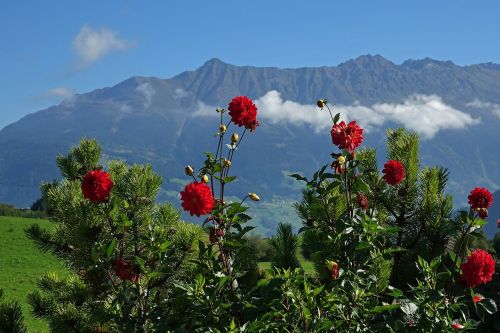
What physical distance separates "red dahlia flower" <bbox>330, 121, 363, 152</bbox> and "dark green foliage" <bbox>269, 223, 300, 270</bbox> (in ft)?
5.28

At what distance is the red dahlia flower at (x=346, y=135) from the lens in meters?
4.84

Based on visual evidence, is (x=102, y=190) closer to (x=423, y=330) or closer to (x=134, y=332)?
(x=134, y=332)

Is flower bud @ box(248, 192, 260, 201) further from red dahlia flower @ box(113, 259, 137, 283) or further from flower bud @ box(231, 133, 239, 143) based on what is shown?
red dahlia flower @ box(113, 259, 137, 283)

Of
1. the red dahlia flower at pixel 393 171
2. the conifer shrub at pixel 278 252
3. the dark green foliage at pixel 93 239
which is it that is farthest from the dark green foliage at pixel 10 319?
the red dahlia flower at pixel 393 171

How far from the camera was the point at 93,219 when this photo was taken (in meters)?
6.70

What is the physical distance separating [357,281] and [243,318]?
3.19ft

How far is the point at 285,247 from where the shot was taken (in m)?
6.29

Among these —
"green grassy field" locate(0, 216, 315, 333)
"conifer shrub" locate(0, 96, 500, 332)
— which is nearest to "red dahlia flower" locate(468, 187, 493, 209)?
"conifer shrub" locate(0, 96, 500, 332)

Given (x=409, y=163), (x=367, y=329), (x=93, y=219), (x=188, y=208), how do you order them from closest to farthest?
(x=188, y=208) → (x=367, y=329) → (x=93, y=219) → (x=409, y=163)

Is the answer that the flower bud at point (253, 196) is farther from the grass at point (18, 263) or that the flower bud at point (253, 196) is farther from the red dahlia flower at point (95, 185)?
the grass at point (18, 263)

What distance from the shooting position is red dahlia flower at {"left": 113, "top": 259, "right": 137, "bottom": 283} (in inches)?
203

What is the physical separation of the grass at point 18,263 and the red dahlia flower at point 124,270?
24.1m

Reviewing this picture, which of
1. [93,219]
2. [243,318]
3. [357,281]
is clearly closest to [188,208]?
[243,318]

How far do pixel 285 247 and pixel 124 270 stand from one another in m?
1.89
